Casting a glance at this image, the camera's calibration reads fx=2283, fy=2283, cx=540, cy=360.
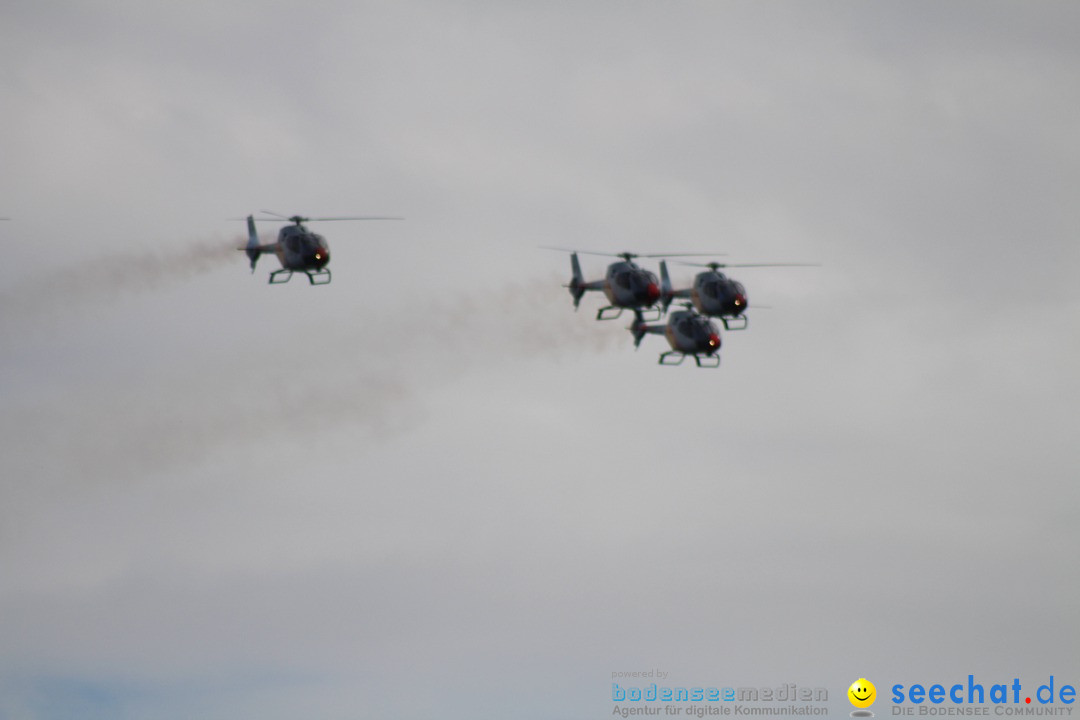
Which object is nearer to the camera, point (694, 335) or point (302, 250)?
point (302, 250)

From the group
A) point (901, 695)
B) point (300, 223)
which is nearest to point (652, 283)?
point (300, 223)

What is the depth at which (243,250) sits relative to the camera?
13975cm

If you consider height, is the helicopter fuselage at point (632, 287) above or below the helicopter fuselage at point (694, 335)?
above

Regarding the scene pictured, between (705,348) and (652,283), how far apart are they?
507 cm

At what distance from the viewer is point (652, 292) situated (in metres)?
137

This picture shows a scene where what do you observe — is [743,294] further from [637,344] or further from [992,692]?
[992,692]

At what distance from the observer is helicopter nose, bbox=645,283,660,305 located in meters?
137

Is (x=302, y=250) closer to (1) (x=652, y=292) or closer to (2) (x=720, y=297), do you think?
(1) (x=652, y=292)

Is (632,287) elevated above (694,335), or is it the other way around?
(632,287)

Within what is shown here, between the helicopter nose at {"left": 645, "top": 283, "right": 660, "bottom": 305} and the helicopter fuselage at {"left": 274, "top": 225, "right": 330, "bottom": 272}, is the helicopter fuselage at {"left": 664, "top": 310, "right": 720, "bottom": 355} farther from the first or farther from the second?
the helicopter fuselage at {"left": 274, "top": 225, "right": 330, "bottom": 272}

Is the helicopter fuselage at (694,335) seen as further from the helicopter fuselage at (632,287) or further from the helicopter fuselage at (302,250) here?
the helicopter fuselage at (302,250)

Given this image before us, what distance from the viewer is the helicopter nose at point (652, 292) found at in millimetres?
136875

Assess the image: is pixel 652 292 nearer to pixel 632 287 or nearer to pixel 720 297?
pixel 632 287

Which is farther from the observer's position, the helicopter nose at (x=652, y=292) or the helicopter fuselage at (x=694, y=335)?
the helicopter nose at (x=652, y=292)
